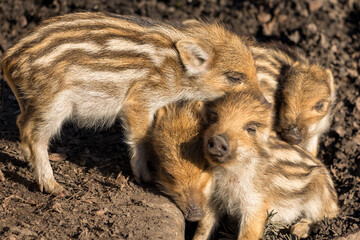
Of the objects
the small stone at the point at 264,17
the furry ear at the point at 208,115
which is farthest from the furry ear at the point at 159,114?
the small stone at the point at 264,17

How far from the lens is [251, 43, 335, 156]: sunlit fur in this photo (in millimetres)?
5012

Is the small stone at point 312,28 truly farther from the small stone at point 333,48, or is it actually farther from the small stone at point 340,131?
the small stone at point 340,131

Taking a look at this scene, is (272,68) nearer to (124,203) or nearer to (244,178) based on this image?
(244,178)

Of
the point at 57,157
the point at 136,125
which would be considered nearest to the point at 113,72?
the point at 136,125

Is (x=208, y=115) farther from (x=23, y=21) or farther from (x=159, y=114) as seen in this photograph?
(x=23, y=21)

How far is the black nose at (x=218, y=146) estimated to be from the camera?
157 inches

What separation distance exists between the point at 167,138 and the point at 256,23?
3.40m

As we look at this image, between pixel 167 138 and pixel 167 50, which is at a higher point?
pixel 167 50

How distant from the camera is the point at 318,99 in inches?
202

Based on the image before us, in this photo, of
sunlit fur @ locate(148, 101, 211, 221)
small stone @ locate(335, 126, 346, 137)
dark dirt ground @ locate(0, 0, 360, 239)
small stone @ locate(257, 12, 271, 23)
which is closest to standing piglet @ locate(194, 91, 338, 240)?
sunlit fur @ locate(148, 101, 211, 221)

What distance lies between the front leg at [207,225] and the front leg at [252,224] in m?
0.36

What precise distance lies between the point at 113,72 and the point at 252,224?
68.4 inches

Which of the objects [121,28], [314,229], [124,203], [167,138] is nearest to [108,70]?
[121,28]

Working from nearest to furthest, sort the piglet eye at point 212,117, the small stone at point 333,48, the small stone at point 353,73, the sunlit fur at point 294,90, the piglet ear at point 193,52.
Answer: the piglet eye at point 212,117
the piglet ear at point 193,52
the sunlit fur at point 294,90
the small stone at point 353,73
the small stone at point 333,48
